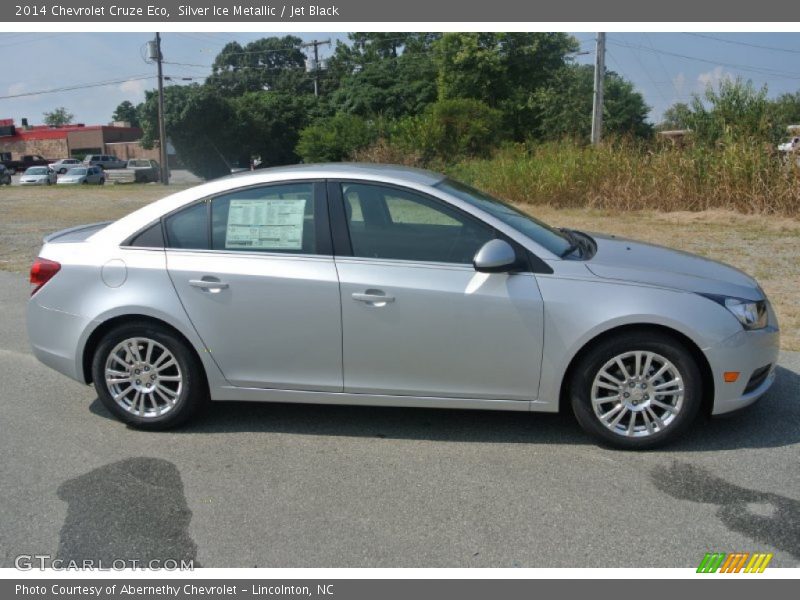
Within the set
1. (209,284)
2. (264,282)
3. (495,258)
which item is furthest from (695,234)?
(209,284)

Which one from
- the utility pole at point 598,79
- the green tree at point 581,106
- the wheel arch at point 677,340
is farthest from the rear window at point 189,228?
the green tree at point 581,106

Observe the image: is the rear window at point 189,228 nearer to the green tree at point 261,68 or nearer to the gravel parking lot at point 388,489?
the gravel parking lot at point 388,489

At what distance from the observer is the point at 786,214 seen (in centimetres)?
1528

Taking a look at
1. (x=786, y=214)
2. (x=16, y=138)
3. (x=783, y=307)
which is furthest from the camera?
(x=16, y=138)

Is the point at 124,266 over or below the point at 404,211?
below

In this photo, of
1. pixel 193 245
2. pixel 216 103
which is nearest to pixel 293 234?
pixel 193 245

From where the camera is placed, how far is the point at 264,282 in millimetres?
4574

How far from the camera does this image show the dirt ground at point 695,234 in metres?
9.02

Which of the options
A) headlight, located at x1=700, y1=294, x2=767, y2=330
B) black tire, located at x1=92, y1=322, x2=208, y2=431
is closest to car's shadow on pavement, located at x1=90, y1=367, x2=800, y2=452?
black tire, located at x1=92, y1=322, x2=208, y2=431

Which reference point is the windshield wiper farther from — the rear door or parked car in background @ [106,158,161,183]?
parked car in background @ [106,158,161,183]

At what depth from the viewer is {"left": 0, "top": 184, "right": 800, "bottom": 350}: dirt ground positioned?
902 cm
